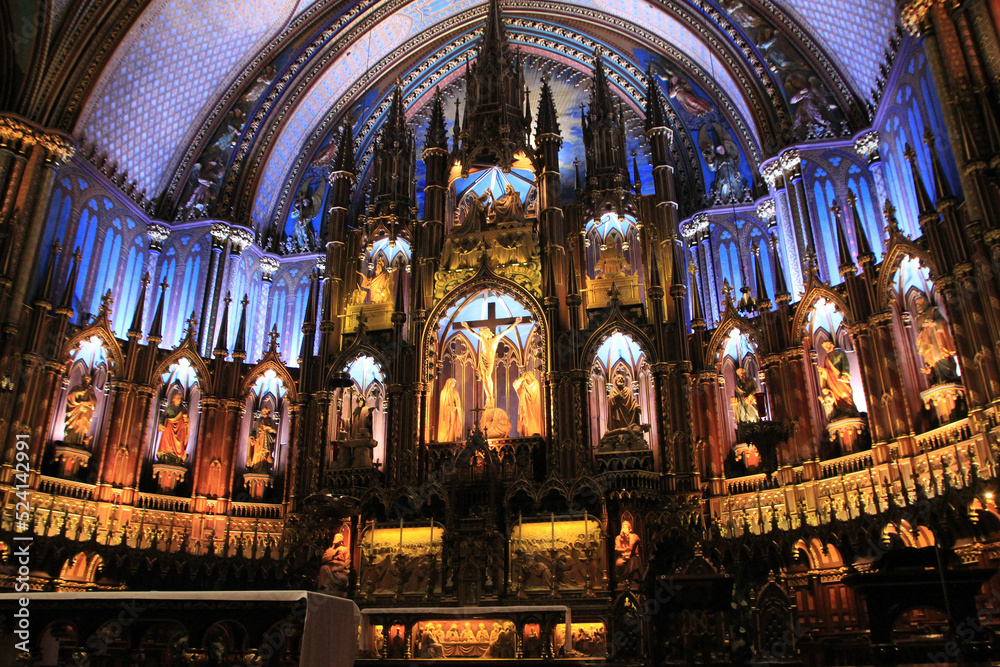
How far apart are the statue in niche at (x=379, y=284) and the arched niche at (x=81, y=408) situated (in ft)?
24.6

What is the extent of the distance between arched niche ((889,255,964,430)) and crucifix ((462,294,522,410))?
10072 millimetres

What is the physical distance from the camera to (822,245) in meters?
20.8

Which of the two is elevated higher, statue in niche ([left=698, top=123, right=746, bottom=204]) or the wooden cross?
statue in niche ([left=698, top=123, right=746, bottom=204])

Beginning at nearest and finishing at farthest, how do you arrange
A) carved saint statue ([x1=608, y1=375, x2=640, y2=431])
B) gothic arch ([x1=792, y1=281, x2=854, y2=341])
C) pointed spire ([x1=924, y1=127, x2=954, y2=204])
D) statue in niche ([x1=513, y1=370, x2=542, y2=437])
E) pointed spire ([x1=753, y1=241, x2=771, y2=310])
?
pointed spire ([x1=924, y1=127, x2=954, y2=204]) < gothic arch ([x1=792, y1=281, x2=854, y2=341]) < pointed spire ([x1=753, y1=241, x2=771, y2=310]) < carved saint statue ([x1=608, y1=375, x2=640, y2=431]) < statue in niche ([x1=513, y1=370, x2=542, y2=437])

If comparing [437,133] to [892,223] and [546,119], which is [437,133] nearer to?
[546,119]

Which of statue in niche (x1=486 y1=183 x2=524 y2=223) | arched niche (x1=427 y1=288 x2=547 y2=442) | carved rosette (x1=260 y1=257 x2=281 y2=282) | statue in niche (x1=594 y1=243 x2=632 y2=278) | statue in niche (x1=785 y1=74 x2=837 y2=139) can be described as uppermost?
statue in niche (x1=785 y1=74 x2=837 y2=139)

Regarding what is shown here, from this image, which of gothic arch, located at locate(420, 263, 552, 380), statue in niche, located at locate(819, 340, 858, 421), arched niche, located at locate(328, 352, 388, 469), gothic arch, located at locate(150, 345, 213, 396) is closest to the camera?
statue in niche, located at locate(819, 340, 858, 421)

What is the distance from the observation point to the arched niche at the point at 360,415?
69.9 feet

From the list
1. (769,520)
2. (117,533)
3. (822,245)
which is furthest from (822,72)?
(117,533)

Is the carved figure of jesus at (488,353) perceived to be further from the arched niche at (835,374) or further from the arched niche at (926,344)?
the arched niche at (926,344)

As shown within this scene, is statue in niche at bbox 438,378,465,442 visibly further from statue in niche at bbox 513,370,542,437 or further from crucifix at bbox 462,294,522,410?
statue in niche at bbox 513,370,542,437

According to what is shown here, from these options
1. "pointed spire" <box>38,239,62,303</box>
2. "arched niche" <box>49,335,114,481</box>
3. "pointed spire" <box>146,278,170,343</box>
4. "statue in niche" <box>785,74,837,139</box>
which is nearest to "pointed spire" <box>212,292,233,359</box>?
"pointed spire" <box>146,278,170,343</box>

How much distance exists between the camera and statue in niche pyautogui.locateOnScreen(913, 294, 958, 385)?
15.4 meters

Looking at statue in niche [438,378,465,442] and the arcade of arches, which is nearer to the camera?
the arcade of arches
